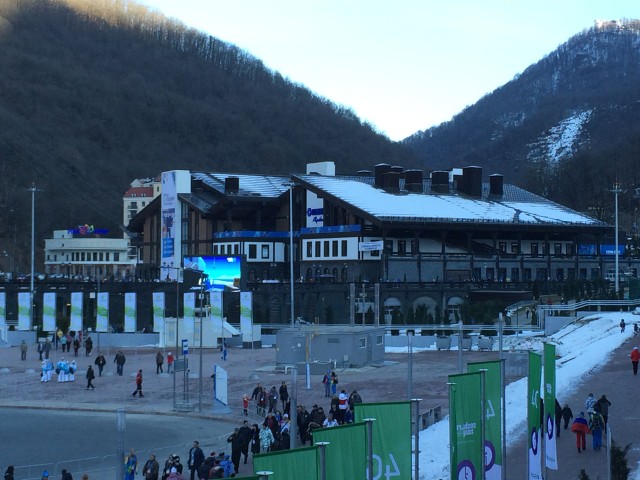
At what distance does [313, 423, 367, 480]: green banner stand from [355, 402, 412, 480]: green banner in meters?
0.50

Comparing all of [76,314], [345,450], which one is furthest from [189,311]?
[345,450]

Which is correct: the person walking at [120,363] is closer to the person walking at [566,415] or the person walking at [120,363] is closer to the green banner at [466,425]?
the person walking at [566,415]

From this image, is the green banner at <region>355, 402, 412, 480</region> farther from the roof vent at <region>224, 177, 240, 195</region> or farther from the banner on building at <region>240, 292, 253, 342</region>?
the roof vent at <region>224, 177, 240, 195</region>

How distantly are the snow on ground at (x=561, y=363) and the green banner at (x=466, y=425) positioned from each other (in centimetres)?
663

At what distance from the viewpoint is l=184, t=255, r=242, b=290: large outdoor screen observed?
76.8 m

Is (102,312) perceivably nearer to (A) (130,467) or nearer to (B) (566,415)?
(B) (566,415)

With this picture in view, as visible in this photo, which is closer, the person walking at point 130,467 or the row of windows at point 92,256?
the person walking at point 130,467

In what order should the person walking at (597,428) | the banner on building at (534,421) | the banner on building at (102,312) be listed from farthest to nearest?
the banner on building at (102,312) < the person walking at (597,428) < the banner on building at (534,421)

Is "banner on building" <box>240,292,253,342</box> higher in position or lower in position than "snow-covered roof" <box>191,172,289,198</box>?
lower

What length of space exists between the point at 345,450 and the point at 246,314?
146ft

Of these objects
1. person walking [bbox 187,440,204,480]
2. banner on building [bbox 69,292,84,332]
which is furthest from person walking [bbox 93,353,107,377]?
person walking [bbox 187,440,204,480]

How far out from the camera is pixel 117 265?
449 ft

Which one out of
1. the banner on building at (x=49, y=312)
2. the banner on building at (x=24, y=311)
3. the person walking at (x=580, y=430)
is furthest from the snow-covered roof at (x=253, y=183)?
the person walking at (x=580, y=430)

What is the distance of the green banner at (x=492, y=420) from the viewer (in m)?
19.5
